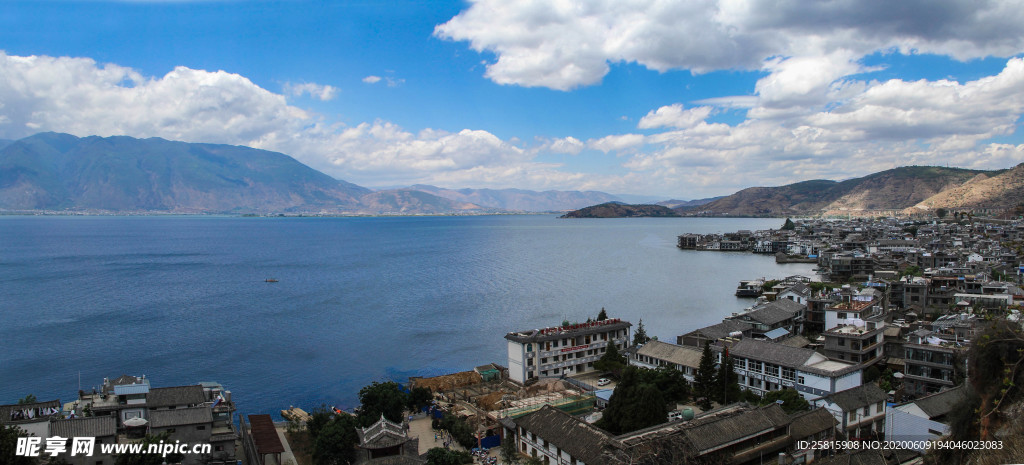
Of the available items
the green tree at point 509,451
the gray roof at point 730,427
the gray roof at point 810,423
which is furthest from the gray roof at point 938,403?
the green tree at point 509,451

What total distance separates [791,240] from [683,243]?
15405 millimetres

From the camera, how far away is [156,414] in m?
14.4

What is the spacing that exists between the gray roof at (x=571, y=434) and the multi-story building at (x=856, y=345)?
12150 mm

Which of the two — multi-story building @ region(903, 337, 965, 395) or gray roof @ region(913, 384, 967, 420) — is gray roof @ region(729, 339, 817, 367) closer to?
multi-story building @ region(903, 337, 965, 395)

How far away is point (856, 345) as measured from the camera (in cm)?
2044

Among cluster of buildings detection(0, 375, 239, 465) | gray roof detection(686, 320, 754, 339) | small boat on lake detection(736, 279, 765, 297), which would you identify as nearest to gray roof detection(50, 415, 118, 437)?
cluster of buildings detection(0, 375, 239, 465)

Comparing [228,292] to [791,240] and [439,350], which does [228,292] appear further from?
[791,240]

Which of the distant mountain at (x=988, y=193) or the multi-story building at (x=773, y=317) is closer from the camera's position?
the multi-story building at (x=773, y=317)

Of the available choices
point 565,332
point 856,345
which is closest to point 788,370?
point 856,345

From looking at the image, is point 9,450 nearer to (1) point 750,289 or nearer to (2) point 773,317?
(2) point 773,317

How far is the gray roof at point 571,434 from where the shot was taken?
12.3m

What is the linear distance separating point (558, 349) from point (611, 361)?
213cm

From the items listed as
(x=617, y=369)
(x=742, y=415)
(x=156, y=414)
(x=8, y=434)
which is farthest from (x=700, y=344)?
(x=8, y=434)

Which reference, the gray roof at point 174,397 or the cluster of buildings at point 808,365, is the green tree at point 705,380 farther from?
the gray roof at point 174,397
